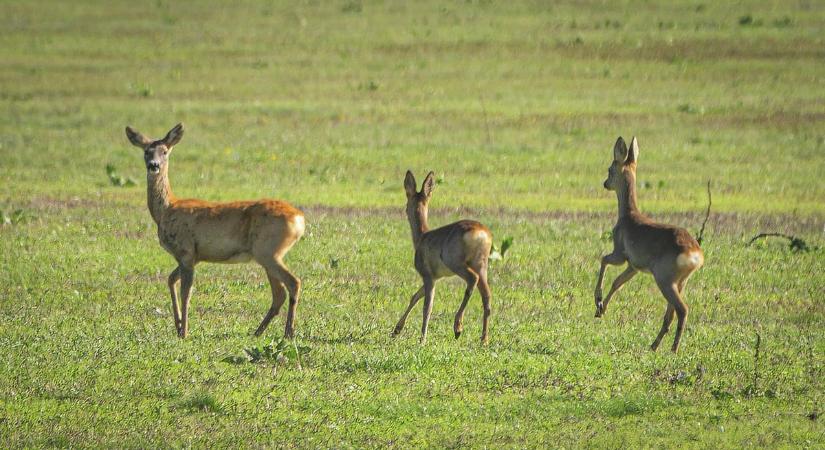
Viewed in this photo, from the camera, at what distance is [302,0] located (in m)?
47.2

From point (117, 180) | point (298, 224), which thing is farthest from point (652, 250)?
point (117, 180)

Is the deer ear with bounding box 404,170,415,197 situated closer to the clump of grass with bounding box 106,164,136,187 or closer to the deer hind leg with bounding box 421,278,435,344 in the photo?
the deer hind leg with bounding box 421,278,435,344

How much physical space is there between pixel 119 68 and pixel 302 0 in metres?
11.1

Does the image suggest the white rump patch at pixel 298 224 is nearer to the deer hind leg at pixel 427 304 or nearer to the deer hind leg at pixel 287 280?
the deer hind leg at pixel 287 280

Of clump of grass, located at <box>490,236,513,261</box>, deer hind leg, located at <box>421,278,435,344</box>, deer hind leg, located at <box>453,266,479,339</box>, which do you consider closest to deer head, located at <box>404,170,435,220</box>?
deer hind leg, located at <box>421,278,435,344</box>

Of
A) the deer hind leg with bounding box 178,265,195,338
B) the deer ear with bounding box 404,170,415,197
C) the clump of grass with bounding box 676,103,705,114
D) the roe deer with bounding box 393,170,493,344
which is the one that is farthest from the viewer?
the clump of grass with bounding box 676,103,705,114

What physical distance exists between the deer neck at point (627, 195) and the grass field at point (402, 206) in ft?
3.51

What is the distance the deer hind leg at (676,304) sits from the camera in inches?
467

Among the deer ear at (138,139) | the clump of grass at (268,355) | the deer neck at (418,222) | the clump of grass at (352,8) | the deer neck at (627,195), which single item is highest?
the clump of grass at (352,8)

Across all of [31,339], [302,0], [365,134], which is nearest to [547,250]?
[31,339]

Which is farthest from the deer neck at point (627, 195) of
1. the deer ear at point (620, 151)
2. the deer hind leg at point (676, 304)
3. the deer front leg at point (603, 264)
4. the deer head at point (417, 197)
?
the deer head at point (417, 197)

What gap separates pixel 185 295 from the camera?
Result: 12742mm

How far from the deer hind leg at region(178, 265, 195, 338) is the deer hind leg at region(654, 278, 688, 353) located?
13.3ft

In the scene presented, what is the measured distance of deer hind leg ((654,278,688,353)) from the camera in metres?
11.9
